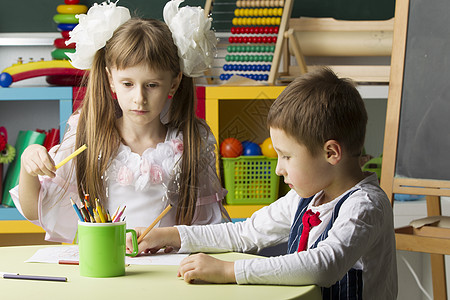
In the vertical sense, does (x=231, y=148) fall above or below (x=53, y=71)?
below

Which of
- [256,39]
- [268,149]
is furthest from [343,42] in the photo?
[268,149]

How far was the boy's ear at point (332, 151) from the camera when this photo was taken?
1.08 metres

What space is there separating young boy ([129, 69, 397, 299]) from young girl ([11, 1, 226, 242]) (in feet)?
1.15

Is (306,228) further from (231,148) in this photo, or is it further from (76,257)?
(231,148)

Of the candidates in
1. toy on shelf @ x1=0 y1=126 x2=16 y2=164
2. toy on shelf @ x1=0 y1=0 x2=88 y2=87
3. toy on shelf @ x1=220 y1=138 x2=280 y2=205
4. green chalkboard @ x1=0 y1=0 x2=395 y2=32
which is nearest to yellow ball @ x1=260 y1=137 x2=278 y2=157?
toy on shelf @ x1=220 y1=138 x2=280 y2=205

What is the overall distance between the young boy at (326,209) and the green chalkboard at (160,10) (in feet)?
5.48

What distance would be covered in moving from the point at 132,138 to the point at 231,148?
92 cm

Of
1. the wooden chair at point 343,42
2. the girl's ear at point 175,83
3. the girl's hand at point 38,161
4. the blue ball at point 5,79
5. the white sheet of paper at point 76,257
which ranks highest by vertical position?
the wooden chair at point 343,42

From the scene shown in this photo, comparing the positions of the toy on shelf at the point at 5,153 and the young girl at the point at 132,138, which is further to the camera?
the toy on shelf at the point at 5,153

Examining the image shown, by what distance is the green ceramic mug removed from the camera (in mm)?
941

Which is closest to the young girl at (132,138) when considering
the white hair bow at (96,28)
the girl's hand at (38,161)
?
the white hair bow at (96,28)

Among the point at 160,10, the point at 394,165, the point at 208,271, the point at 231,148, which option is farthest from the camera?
the point at 160,10

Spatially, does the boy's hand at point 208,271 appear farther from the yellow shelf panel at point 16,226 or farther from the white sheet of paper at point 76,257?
the yellow shelf panel at point 16,226

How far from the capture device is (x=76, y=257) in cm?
109
